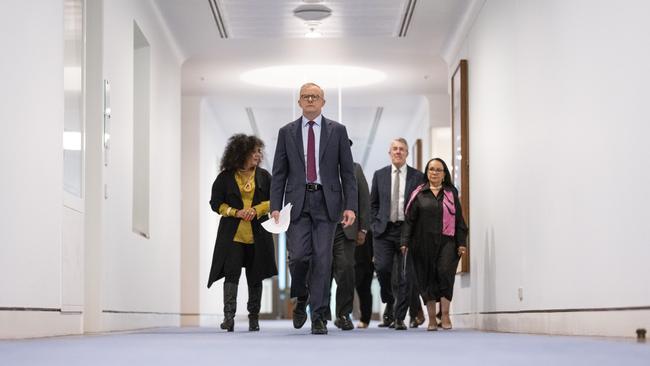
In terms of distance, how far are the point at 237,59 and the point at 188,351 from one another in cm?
911

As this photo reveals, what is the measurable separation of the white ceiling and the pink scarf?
2.50m

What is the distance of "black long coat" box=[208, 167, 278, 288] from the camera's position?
25.4 ft

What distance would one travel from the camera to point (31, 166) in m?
5.96

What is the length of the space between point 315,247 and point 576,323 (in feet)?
5.05

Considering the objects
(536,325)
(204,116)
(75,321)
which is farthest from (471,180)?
(204,116)

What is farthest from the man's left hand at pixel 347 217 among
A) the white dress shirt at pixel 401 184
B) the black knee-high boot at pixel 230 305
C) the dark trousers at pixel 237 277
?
the white dress shirt at pixel 401 184

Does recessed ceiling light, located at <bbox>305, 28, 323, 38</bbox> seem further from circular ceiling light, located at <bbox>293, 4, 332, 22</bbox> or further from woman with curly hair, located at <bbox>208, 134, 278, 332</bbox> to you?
woman with curly hair, located at <bbox>208, 134, 278, 332</bbox>

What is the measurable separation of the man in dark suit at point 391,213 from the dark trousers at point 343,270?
0.82 meters

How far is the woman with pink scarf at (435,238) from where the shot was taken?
8211 millimetres

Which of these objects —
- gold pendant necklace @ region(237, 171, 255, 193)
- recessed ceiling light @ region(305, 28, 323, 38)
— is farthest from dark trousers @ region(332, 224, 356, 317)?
recessed ceiling light @ region(305, 28, 323, 38)

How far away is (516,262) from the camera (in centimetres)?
771

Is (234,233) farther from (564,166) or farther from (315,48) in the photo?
(315,48)

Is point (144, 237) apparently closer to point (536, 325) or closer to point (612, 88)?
point (536, 325)

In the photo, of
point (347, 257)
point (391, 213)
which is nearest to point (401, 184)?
point (391, 213)
